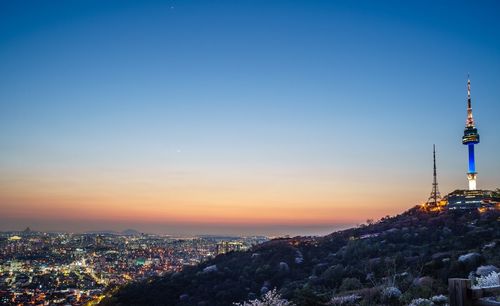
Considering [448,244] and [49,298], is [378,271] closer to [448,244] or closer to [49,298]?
[448,244]

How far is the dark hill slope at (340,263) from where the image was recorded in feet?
69.1

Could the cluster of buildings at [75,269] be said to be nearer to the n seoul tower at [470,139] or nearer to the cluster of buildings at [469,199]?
the cluster of buildings at [469,199]

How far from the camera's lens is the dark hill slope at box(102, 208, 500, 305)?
21.1 meters

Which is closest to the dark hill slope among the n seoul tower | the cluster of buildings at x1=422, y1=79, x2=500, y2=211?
the cluster of buildings at x1=422, y1=79, x2=500, y2=211

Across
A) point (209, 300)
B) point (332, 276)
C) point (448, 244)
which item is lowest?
point (209, 300)

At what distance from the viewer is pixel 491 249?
22250mm

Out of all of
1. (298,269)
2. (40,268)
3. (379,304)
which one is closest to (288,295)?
(379,304)

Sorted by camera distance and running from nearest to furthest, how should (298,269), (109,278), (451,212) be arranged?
(298,269) → (451,212) → (109,278)

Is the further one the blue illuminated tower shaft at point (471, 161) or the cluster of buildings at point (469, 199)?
the blue illuminated tower shaft at point (471, 161)

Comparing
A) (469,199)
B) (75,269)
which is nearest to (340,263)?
(469,199)

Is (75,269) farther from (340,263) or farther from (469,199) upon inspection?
(469,199)

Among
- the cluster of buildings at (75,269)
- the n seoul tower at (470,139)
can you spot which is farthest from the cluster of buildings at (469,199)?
the cluster of buildings at (75,269)

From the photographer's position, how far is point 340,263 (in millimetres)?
33531

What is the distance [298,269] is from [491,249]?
16609 mm
